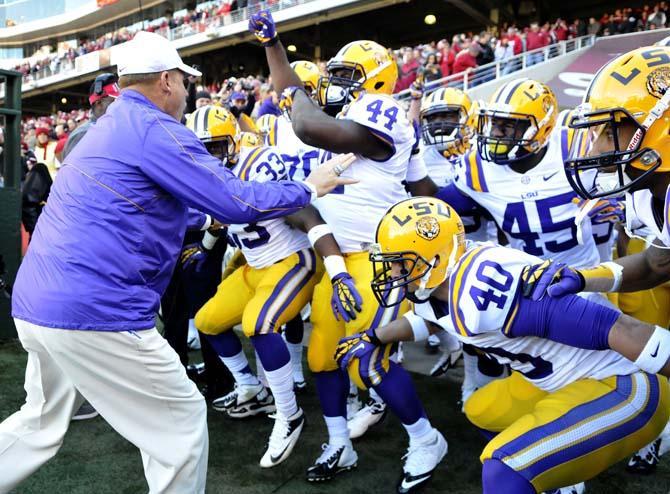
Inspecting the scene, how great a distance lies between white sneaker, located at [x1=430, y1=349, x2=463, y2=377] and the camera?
4246 millimetres

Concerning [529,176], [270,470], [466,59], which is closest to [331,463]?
[270,470]

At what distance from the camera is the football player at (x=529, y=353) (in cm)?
192

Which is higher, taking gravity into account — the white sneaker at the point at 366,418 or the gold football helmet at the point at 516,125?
the gold football helmet at the point at 516,125

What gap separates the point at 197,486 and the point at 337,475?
3.12 feet

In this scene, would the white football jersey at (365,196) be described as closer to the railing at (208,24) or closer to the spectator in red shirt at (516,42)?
the spectator in red shirt at (516,42)

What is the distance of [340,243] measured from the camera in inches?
124

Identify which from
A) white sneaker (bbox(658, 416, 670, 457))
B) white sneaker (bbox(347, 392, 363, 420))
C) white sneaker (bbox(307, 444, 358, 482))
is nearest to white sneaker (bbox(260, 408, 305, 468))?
white sneaker (bbox(307, 444, 358, 482))

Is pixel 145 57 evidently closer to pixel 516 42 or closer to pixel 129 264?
pixel 129 264

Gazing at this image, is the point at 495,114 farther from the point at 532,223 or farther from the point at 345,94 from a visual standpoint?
the point at 345,94

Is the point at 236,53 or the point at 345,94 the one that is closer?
the point at 345,94

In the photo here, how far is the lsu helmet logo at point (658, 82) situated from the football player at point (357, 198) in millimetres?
1286

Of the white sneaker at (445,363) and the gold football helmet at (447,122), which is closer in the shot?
the white sneaker at (445,363)

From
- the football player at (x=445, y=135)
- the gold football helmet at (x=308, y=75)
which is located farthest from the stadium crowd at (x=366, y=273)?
the gold football helmet at (x=308, y=75)

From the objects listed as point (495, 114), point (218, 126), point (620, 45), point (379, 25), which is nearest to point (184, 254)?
point (218, 126)
